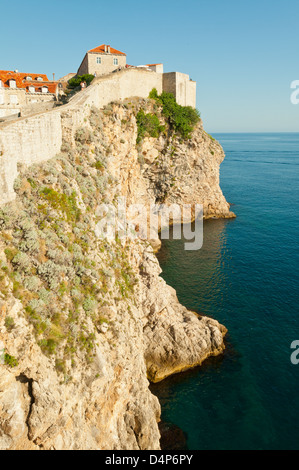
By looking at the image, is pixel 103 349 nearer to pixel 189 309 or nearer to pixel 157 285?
pixel 157 285

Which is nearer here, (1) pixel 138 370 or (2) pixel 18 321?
(2) pixel 18 321

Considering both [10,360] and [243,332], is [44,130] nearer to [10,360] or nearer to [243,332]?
[10,360]

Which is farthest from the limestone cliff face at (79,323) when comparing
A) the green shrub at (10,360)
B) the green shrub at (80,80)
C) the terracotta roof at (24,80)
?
the terracotta roof at (24,80)

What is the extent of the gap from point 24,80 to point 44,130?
1052 inches

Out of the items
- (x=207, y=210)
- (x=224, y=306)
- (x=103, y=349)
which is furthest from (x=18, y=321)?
(x=207, y=210)

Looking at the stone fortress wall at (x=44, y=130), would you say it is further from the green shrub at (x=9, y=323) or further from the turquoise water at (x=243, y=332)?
the turquoise water at (x=243, y=332)

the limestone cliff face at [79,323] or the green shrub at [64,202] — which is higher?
the green shrub at [64,202]

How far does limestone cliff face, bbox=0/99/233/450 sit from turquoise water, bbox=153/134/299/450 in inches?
90.3

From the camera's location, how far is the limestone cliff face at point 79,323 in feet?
41.1

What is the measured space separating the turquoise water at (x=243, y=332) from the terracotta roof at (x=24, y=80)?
2681cm

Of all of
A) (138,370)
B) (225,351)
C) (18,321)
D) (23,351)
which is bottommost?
(225,351)

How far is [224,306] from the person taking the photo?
104 feet

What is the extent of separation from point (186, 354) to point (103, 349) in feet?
36.7

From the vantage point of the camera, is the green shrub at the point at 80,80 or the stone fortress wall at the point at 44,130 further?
the green shrub at the point at 80,80
